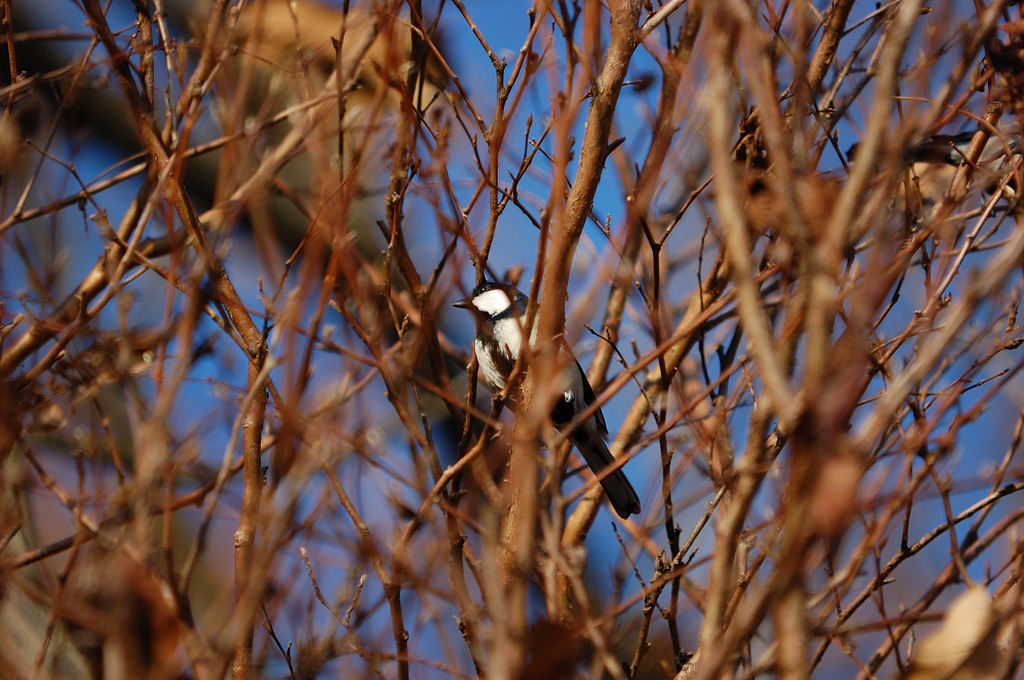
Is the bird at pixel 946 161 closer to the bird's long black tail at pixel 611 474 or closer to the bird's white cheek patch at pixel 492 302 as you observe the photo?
the bird's long black tail at pixel 611 474

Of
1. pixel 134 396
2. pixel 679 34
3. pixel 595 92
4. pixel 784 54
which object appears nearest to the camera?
pixel 134 396

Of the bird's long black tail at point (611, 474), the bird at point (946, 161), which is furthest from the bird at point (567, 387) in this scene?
the bird at point (946, 161)

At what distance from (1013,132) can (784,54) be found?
0.84 metres

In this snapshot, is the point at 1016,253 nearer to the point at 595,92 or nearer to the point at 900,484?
the point at 595,92

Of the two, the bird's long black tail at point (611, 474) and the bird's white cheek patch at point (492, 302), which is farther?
the bird's white cheek patch at point (492, 302)

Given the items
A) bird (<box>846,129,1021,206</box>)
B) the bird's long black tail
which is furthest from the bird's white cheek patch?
bird (<box>846,129,1021,206</box>)

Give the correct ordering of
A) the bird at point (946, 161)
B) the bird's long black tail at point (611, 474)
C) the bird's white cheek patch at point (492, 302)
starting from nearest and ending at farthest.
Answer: the bird at point (946, 161)
the bird's long black tail at point (611, 474)
the bird's white cheek patch at point (492, 302)

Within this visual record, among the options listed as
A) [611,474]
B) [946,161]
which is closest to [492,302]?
[611,474]

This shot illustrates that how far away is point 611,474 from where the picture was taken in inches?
121

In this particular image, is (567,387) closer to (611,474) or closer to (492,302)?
(611,474)

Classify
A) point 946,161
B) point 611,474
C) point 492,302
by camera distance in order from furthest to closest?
point 492,302
point 611,474
point 946,161

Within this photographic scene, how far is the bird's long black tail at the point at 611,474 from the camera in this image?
125 inches

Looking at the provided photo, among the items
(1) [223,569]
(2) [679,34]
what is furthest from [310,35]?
(1) [223,569]

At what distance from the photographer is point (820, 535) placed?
70 centimetres
